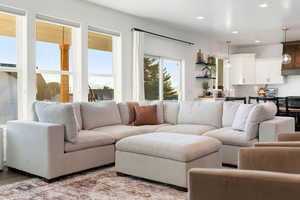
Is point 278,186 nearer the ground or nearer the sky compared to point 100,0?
nearer the ground

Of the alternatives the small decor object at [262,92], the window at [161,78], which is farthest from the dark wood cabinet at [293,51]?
the window at [161,78]

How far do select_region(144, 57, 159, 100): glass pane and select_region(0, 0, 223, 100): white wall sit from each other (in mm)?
431

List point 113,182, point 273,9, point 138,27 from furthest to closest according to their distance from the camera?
point 138,27
point 273,9
point 113,182

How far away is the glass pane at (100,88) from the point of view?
17.7 feet

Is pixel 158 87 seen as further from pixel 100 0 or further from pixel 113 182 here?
pixel 113 182

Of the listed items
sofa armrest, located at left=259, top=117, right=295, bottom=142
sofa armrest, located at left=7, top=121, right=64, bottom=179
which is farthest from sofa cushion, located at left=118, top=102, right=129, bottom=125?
sofa armrest, located at left=259, top=117, right=295, bottom=142

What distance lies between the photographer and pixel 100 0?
493cm

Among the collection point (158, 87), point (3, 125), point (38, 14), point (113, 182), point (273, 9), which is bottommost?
point (113, 182)

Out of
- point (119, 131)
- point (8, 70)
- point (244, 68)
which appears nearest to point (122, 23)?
point (8, 70)

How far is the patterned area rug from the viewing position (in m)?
2.66

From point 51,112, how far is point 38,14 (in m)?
1.81

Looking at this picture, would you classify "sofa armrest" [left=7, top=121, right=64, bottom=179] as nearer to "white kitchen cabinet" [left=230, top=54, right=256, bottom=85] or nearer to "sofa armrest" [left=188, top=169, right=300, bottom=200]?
"sofa armrest" [left=188, top=169, right=300, bottom=200]

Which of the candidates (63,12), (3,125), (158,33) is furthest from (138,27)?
(3,125)

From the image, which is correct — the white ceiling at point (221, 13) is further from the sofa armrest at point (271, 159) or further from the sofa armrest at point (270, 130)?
the sofa armrest at point (271, 159)
